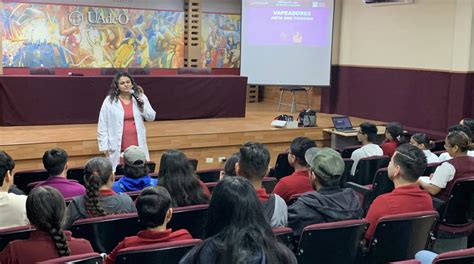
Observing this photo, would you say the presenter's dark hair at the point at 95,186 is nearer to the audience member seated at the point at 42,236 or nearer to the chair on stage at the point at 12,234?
the chair on stage at the point at 12,234

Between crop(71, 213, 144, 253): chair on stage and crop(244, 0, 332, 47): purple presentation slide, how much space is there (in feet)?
22.9

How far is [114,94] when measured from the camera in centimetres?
549

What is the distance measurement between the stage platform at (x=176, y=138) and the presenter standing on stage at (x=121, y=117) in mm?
1358

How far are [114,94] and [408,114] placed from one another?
5.40 meters

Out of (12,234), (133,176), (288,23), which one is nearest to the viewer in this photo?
(12,234)

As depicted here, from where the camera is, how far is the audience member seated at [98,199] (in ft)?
10.4

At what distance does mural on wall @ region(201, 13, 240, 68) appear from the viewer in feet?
40.6

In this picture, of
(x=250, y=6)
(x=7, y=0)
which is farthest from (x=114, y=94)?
(x=7, y=0)

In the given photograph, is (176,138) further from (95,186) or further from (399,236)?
(399,236)

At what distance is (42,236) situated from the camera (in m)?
2.37

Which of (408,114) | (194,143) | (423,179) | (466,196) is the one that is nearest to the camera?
(466,196)

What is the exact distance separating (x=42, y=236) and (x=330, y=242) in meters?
1.35

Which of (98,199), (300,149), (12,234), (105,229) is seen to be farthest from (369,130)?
(12,234)

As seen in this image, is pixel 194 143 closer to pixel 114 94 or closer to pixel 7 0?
pixel 114 94
